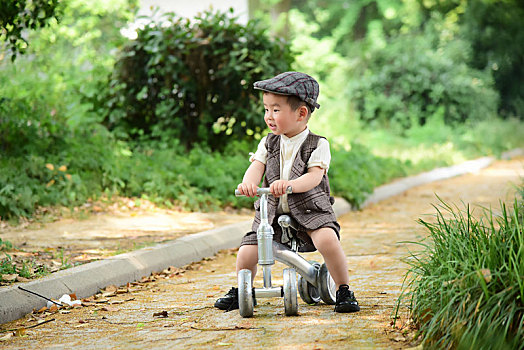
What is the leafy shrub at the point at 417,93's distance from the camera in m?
22.8

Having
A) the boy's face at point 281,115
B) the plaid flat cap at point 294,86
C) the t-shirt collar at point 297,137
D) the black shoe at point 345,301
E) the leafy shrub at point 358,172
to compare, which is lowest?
the black shoe at point 345,301

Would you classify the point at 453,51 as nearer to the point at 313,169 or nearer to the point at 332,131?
the point at 332,131

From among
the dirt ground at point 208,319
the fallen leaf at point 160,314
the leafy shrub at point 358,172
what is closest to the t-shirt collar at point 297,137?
the dirt ground at point 208,319

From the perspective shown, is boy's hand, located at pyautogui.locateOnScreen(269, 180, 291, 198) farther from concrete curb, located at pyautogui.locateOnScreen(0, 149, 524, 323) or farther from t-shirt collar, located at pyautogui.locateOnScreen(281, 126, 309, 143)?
concrete curb, located at pyautogui.locateOnScreen(0, 149, 524, 323)

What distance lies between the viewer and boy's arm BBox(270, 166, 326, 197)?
381cm

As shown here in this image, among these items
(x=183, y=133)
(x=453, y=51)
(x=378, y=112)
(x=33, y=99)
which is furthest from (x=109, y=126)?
(x=453, y=51)

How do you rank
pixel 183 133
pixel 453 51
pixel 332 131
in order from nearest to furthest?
1. pixel 183 133
2. pixel 332 131
3. pixel 453 51

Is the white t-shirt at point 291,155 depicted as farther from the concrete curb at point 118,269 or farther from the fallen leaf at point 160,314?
the concrete curb at point 118,269

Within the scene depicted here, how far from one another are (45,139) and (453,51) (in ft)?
68.8

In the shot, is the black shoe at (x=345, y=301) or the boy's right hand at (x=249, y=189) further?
the black shoe at (x=345, y=301)

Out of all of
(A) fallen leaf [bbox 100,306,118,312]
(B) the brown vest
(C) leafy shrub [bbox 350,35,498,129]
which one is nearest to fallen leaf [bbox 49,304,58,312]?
(A) fallen leaf [bbox 100,306,118,312]

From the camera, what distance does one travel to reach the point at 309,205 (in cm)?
409

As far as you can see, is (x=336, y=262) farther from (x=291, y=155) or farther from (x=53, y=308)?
(x=53, y=308)

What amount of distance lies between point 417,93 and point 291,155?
19734 millimetres
